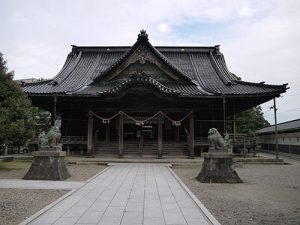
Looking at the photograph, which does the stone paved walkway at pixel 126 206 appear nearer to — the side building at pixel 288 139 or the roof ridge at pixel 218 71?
→ the roof ridge at pixel 218 71

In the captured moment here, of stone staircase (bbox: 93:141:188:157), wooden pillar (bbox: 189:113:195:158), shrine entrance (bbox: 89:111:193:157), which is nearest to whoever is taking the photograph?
wooden pillar (bbox: 189:113:195:158)

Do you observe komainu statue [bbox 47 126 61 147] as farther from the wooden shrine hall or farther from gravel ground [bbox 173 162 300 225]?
the wooden shrine hall

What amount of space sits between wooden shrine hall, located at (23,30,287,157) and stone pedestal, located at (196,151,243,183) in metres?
9.32

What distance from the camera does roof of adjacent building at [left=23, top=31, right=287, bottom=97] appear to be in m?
22.5

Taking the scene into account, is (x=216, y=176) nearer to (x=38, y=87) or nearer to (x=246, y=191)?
(x=246, y=191)

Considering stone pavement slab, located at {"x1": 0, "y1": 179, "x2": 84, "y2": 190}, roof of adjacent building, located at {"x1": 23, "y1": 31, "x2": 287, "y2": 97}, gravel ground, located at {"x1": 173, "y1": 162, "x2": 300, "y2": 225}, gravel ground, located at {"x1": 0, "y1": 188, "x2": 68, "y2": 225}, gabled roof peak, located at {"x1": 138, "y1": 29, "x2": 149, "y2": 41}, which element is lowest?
gravel ground, located at {"x1": 173, "y1": 162, "x2": 300, "y2": 225}

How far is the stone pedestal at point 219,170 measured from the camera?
12.8 metres

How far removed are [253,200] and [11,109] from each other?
40.2ft

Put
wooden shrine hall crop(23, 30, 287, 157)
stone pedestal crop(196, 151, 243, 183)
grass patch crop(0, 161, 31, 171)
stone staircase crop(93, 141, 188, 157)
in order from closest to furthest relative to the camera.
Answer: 1. stone pedestal crop(196, 151, 243, 183)
2. grass patch crop(0, 161, 31, 171)
3. wooden shrine hall crop(23, 30, 287, 157)
4. stone staircase crop(93, 141, 188, 157)

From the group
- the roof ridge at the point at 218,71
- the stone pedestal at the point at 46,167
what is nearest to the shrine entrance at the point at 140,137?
the roof ridge at the point at 218,71

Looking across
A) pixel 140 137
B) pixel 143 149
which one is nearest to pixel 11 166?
pixel 143 149

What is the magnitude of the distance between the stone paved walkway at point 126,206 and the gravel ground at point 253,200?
69cm

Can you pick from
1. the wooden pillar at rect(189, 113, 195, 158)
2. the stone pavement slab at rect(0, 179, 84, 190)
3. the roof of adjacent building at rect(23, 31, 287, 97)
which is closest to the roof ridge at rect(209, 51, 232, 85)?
the roof of adjacent building at rect(23, 31, 287, 97)

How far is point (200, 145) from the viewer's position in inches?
918
